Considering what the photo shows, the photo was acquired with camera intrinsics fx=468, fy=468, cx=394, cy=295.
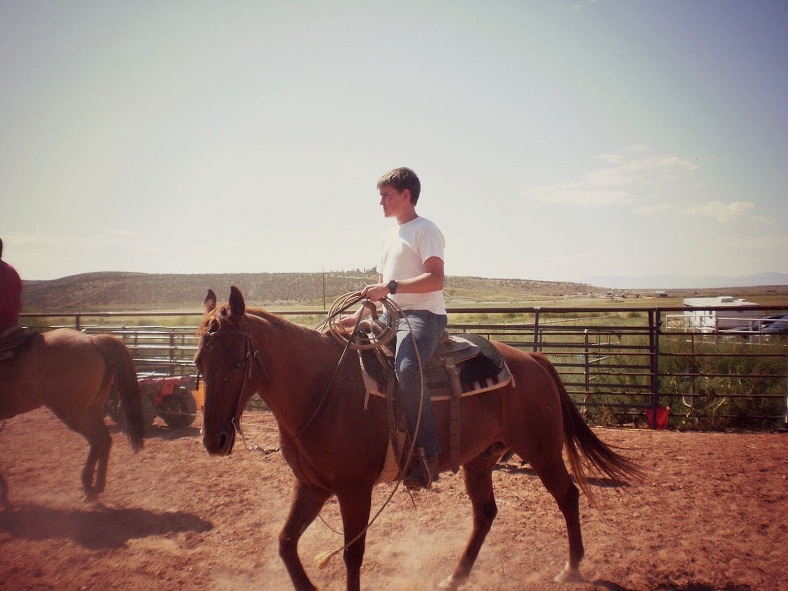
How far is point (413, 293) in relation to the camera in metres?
2.98

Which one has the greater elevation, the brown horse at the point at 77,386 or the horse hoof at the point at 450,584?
the brown horse at the point at 77,386

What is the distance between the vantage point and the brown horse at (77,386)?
17.3 ft

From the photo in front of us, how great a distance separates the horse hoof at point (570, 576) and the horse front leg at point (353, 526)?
165 centimetres

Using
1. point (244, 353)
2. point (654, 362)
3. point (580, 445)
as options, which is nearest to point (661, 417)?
point (654, 362)

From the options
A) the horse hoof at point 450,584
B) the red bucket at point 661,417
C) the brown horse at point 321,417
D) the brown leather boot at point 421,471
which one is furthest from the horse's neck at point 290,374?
the red bucket at point 661,417

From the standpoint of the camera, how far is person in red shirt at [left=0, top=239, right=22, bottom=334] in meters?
5.24

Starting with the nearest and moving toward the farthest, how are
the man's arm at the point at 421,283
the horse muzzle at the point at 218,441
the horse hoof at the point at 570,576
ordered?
the horse muzzle at the point at 218,441
the man's arm at the point at 421,283
the horse hoof at the point at 570,576

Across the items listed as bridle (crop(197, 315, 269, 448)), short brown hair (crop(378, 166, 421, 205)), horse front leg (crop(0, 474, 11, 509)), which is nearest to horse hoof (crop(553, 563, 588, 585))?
bridle (crop(197, 315, 269, 448))

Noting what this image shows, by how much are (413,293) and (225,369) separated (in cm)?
121

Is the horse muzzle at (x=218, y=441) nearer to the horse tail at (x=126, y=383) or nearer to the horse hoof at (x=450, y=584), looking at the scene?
the horse hoof at (x=450, y=584)

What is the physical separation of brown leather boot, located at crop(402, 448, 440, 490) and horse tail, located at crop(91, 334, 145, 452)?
4230 mm

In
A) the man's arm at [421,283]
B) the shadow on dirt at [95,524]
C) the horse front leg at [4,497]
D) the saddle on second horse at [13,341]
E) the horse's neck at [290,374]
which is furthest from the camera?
the saddle on second horse at [13,341]

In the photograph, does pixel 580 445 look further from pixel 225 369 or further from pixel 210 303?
pixel 210 303

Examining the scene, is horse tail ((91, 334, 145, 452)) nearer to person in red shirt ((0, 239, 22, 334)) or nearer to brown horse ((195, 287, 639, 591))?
person in red shirt ((0, 239, 22, 334))
